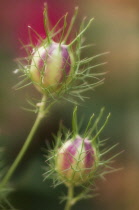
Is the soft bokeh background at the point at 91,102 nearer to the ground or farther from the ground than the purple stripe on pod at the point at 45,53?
farther from the ground

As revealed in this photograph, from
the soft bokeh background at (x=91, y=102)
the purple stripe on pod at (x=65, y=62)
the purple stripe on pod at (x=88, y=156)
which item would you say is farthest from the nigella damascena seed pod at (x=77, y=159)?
the soft bokeh background at (x=91, y=102)

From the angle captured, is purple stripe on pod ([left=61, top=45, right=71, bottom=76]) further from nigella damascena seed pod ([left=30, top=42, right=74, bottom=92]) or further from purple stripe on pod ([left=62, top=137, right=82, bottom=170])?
purple stripe on pod ([left=62, top=137, right=82, bottom=170])

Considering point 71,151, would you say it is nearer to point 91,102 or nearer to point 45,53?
point 45,53

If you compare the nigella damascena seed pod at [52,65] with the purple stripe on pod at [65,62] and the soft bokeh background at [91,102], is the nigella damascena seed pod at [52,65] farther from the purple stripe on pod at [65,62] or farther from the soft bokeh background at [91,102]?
the soft bokeh background at [91,102]

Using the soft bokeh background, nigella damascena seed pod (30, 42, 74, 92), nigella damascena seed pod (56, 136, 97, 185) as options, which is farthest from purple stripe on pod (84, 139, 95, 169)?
the soft bokeh background

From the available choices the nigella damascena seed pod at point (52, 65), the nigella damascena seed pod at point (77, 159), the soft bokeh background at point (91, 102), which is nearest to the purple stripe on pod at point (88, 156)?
the nigella damascena seed pod at point (77, 159)

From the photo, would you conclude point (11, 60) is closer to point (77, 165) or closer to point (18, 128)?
point (18, 128)

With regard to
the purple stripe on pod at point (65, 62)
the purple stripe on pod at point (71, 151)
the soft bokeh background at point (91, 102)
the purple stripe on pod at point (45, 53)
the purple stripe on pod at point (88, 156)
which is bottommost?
the purple stripe on pod at point (88, 156)

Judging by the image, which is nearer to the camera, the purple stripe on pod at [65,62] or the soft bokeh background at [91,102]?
the purple stripe on pod at [65,62]
